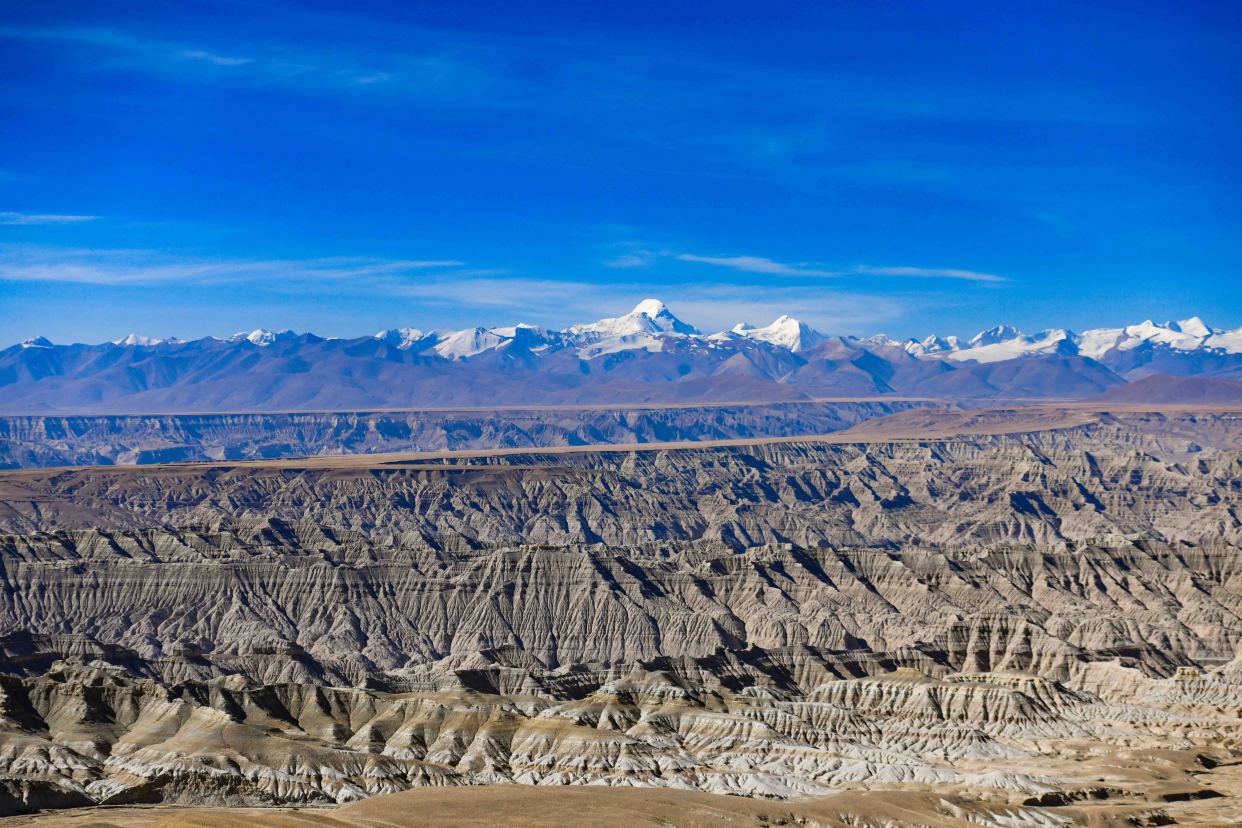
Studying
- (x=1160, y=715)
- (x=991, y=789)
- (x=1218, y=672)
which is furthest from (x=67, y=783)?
(x=1218, y=672)

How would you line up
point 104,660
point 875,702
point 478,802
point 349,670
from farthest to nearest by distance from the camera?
point 349,670
point 104,660
point 875,702
point 478,802

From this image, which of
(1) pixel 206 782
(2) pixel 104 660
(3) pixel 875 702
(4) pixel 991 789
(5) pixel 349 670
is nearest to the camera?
(1) pixel 206 782

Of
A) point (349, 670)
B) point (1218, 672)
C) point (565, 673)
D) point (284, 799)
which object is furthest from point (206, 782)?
point (1218, 672)

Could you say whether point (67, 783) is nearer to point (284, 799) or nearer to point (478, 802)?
point (284, 799)

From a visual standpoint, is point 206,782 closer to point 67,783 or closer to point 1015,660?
point 67,783

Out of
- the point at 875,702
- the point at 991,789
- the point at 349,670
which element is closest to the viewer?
the point at 991,789

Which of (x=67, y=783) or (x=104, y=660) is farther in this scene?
(x=104, y=660)

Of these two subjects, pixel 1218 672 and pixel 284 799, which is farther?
pixel 1218 672

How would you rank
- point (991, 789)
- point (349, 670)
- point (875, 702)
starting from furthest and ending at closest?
point (349, 670) < point (875, 702) < point (991, 789)
